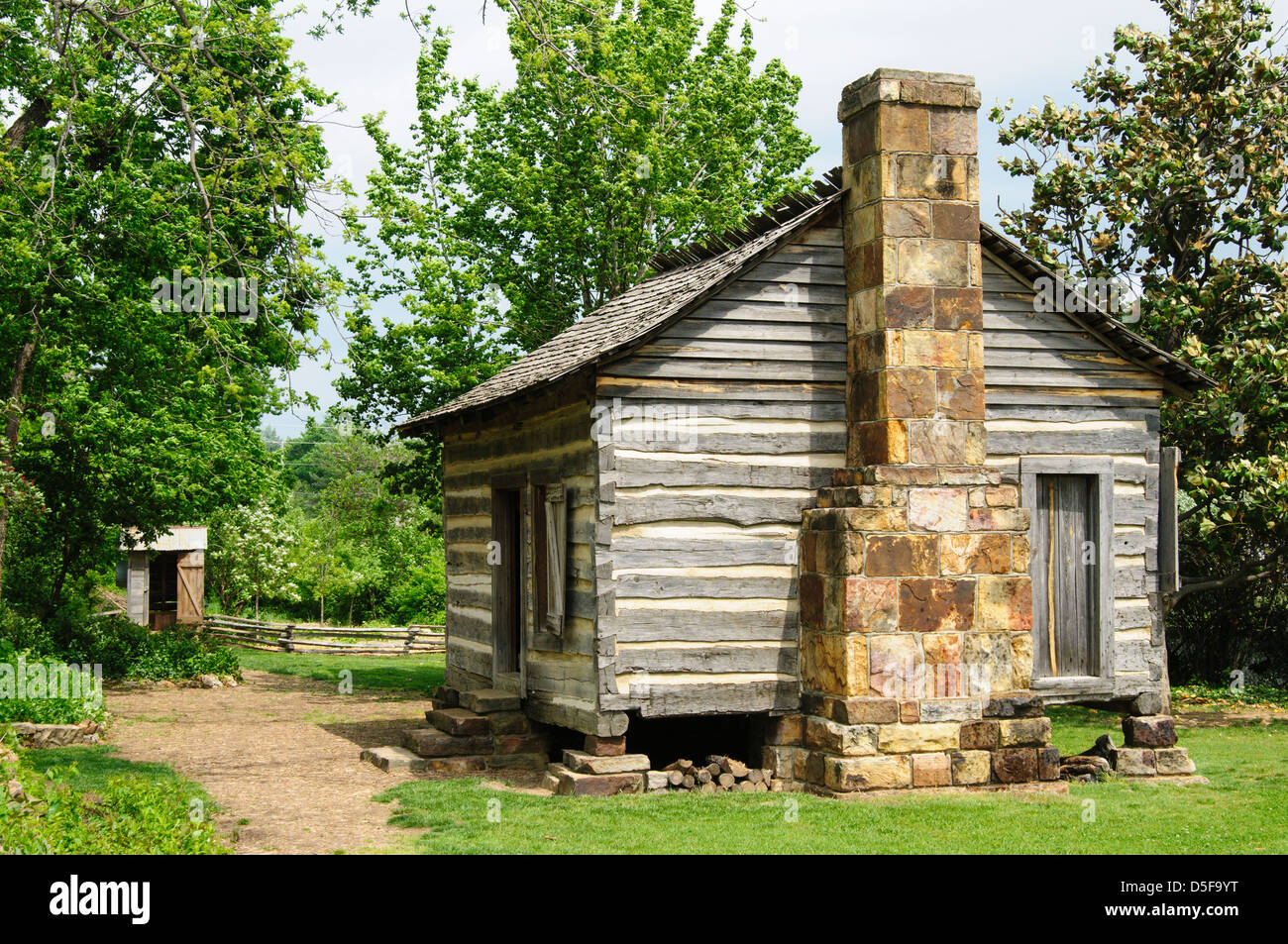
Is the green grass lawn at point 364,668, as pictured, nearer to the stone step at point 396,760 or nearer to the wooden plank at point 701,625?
the stone step at point 396,760


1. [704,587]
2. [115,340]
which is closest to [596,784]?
[704,587]

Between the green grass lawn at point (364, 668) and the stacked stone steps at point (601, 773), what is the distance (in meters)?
10.7

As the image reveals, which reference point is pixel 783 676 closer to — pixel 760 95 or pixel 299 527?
pixel 760 95

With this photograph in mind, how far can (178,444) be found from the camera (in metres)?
19.9

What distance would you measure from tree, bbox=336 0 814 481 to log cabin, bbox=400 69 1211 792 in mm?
8739

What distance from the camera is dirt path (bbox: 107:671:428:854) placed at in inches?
376

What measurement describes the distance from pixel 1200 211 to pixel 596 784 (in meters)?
13.0

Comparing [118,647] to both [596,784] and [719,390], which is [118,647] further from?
[719,390]

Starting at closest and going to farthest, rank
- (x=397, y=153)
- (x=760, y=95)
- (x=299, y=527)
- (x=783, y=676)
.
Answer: (x=783, y=676) → (x=397, y=153) → (x=760, y=95) → (x=299, y=527)

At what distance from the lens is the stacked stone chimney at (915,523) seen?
1080 cm

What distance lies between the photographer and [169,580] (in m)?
34.0

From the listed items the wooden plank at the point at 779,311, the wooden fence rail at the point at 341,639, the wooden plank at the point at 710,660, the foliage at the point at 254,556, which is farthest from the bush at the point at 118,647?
the wooden plank at the point at 779,311

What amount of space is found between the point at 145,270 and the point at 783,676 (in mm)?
→ 13933

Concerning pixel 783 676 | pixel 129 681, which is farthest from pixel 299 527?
pixel 783 676
